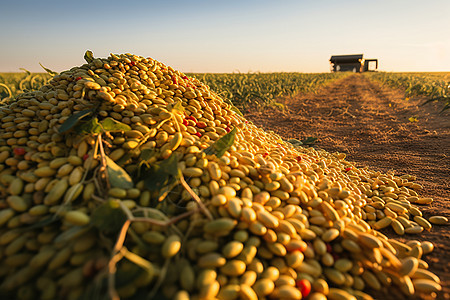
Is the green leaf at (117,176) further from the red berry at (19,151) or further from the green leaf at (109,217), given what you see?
the red berry at (19,151)

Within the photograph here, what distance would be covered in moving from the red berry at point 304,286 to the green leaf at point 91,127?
4.80ft

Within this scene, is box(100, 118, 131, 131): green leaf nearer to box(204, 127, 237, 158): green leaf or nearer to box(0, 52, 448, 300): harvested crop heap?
box(0, 52, 448, 300): harvested crop heap

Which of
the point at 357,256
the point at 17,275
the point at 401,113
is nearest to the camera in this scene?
the point at 17,275

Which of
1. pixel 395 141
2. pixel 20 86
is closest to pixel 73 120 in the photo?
pixel 20 86

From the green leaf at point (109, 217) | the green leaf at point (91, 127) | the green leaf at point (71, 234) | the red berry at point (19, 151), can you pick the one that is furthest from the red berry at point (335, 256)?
the red berry at point (19, 151)

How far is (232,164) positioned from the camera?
1787 mm

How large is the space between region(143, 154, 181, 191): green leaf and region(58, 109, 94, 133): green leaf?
58 cm

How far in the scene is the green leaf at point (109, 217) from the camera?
1.27 m

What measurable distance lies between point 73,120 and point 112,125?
0.26 m

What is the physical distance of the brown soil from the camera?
6.73 ft

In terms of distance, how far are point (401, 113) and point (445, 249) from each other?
7071mm

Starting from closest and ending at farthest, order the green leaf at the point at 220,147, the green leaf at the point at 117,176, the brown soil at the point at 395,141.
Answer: the green leaf at the point at 117,176 < the green leaf at the point at 220,147 < the brown soil at the point at 395,141

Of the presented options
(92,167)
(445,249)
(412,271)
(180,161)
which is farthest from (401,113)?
(92,167)

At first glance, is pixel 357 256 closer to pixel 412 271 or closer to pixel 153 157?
pixel 412 271
